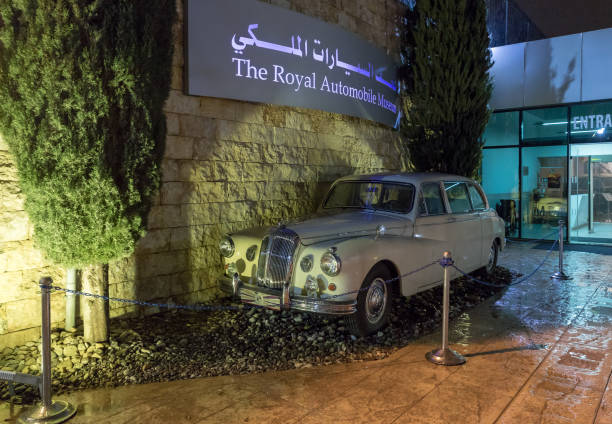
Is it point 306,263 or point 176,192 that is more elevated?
point 176,192

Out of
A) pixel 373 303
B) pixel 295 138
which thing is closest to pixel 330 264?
pixel 373 303

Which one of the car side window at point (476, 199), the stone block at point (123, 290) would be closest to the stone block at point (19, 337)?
the stone block at point (123, 290)

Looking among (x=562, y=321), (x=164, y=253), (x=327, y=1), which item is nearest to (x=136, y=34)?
(x=164, y=253)

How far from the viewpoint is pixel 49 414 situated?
3.08m

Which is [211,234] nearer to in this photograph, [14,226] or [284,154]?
[284,154]

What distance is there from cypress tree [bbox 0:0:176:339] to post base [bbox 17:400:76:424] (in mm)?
1177

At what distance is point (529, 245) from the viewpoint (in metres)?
11.4

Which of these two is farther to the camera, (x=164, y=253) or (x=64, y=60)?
(x=164, y=253)

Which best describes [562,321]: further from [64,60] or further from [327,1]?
[327,1]

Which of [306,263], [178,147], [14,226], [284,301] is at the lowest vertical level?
[284,301]

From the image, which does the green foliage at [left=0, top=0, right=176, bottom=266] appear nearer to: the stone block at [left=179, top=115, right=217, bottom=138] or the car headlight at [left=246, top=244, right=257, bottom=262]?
the car headlight at [left=246, top=244, right=257, bottom=262]

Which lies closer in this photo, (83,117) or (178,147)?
(83,117)

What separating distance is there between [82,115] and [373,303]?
3.35 metres

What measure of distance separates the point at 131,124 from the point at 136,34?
83cm
